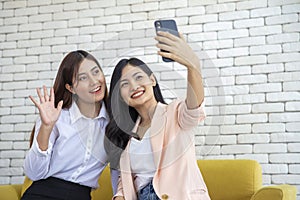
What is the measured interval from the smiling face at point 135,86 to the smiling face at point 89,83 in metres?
0.13

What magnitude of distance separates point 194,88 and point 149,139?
0.34 m

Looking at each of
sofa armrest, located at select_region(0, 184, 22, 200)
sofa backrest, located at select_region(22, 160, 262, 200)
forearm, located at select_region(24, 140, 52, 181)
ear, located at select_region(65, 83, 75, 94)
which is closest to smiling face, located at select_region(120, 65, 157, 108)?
ear, located at select_region(65, 83, 75, 94)

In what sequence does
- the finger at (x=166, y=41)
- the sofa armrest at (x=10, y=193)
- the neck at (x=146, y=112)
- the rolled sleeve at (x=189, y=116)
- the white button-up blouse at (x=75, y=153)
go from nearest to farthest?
the finger at (x=166, y=41)
the rolled sleeve at (x=189, y=116)
the neck at (x=146, y=112)
the white button-up blouse at (x=75, y=153)
the sofa armrest at (x=10, y=193)

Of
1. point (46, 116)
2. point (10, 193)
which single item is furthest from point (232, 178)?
point (10, 193)

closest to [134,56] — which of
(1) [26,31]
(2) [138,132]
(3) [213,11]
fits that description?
(2) [138,132]

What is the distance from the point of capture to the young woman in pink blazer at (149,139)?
5.93ft

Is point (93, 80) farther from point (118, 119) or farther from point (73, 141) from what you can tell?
point (73, 141)

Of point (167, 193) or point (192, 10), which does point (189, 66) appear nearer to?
point (167, 193)

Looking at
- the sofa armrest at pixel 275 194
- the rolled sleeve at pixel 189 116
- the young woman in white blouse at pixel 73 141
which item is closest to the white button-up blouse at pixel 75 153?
the young woman in white blouse at pixel 73 141

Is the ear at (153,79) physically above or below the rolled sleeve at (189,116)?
above

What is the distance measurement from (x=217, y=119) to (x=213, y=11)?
132 centimetres

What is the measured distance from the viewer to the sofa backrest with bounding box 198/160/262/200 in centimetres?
244

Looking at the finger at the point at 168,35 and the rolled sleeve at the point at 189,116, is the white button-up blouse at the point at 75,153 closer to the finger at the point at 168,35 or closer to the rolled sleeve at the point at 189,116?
the rolled sleeve at the point at 189,116

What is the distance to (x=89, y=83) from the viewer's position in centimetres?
196
